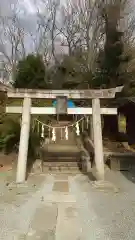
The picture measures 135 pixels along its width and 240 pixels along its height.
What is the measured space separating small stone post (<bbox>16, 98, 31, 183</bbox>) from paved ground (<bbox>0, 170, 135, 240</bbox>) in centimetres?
45

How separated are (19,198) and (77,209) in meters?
1.96

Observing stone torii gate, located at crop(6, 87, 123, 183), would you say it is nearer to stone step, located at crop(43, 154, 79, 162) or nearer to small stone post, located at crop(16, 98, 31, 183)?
small stone post, located at crop(16, 98, 31, 183)

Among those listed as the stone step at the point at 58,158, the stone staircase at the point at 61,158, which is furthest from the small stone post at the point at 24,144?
the stone step at the point at 58,158

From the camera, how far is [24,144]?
959 cm

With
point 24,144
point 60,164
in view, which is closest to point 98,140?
point 24,144

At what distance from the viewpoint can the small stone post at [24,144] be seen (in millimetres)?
9406

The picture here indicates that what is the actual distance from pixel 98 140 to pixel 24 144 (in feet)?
8.81

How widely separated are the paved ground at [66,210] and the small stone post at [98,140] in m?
0.59

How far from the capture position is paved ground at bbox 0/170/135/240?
500 cm

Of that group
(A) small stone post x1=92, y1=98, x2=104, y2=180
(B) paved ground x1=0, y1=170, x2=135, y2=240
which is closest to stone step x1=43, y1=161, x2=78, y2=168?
(B) paved ground x1=0, y1=170, x2=135, y2=240

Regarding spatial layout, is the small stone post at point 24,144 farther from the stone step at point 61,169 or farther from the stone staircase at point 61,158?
the stone staircase at point 61,158

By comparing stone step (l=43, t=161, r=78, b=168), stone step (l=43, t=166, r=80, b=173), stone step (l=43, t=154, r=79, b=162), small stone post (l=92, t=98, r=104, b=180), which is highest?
small stone post (l=92, t=98, r=104, b=180)

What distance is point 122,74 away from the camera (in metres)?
16.3

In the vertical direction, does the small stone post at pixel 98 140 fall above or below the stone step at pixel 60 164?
above
